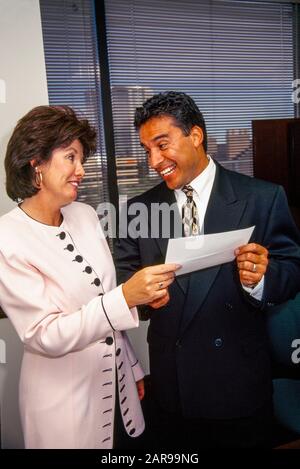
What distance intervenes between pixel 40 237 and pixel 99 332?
305mm

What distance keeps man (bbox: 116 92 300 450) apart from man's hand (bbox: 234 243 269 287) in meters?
0.09

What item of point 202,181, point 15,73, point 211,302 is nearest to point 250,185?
point 202,181

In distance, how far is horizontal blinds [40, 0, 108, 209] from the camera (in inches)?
113

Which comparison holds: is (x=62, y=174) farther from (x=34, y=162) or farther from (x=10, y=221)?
(x=10, y=221)

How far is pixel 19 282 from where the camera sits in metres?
1.04

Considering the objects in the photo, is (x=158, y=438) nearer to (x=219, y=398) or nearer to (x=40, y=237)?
(x=219, y=398)

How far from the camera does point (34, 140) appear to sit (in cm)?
111

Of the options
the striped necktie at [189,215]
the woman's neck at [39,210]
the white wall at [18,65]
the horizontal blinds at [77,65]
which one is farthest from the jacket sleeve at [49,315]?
the horizontal blinds at [77,65]

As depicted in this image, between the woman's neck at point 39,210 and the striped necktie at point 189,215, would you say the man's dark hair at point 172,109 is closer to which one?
the striped necktie at point 189,215

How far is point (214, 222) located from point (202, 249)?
291mm

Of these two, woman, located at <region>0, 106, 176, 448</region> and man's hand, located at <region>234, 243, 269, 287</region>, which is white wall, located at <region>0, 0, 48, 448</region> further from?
man's hand, located at <region>234, 243, 269, 287</region>

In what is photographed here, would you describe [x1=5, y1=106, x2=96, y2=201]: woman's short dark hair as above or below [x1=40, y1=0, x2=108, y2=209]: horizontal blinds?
below

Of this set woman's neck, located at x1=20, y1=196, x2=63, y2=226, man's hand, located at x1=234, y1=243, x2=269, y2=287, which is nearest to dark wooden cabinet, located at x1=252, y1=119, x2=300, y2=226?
man's hand, located at x1=234, y1=243, x2=269, y2=287

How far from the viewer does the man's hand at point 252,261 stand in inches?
43.6
